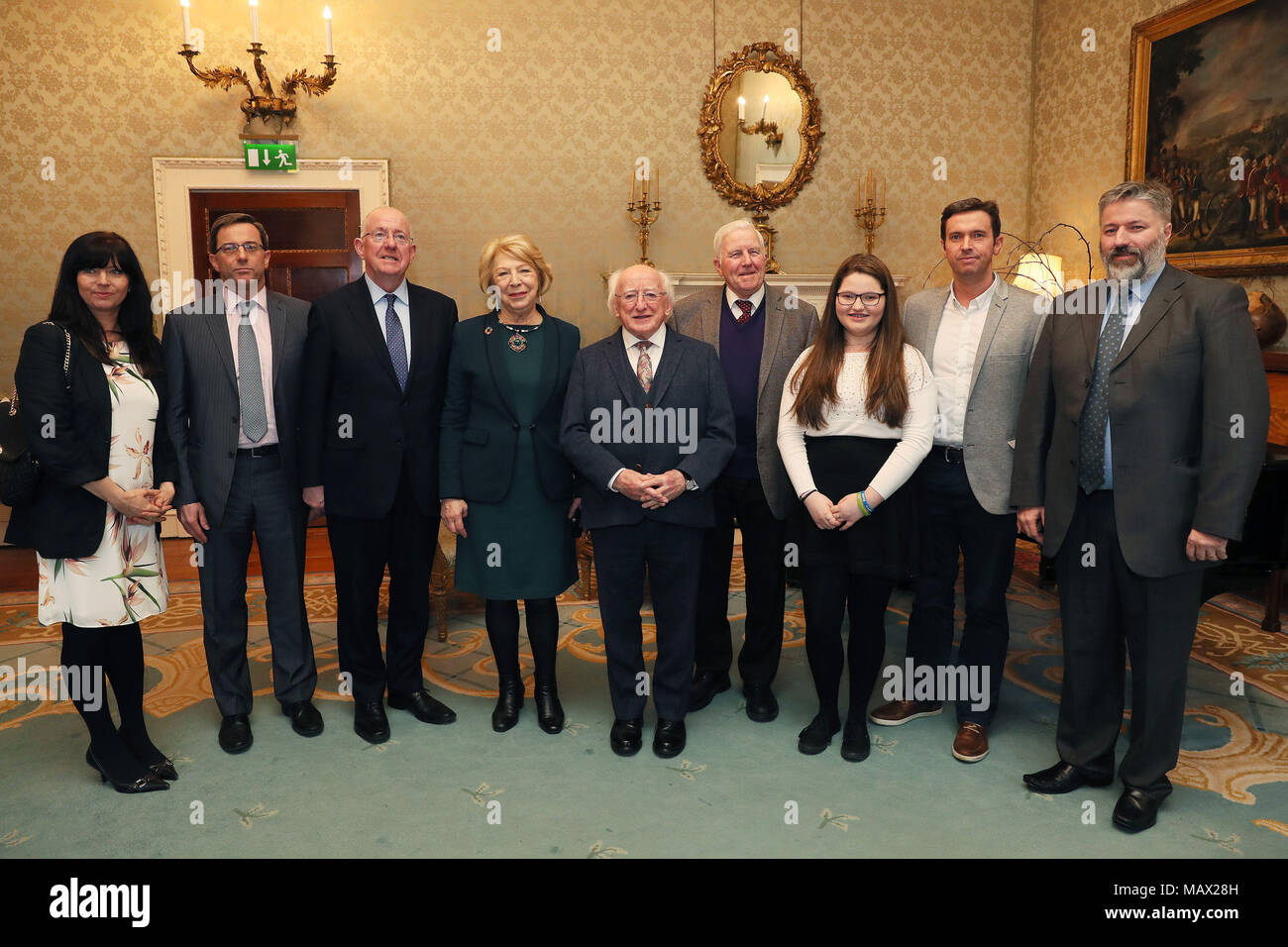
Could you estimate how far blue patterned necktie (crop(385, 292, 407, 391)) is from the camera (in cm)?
303

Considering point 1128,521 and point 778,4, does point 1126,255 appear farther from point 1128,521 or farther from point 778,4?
point 778,4

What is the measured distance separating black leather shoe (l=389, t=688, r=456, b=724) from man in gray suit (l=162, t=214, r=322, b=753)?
0.91 feet

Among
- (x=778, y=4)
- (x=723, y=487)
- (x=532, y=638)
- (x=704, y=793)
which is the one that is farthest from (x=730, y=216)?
(x=704, y=793)

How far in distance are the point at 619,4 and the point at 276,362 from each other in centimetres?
438

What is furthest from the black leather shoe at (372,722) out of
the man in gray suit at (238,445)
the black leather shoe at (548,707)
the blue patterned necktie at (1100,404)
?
the blue patterned necktie at (1100,404)

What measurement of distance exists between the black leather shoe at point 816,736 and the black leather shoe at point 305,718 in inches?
64.1

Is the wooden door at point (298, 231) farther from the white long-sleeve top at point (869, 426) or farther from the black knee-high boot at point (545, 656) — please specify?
the white long-sleeve top at point (869, 426)

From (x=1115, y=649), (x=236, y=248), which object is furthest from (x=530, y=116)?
(x=1115, y=649)

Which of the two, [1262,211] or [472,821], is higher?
[1262,211]

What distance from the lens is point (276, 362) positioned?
2982mm

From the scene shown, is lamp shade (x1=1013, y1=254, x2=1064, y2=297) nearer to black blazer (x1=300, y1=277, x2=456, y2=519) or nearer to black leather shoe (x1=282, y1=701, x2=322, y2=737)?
black blazer (x1=300, y1=277, x2=456, y2=519)

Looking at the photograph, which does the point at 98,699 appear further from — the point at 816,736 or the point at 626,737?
the point at 816,736

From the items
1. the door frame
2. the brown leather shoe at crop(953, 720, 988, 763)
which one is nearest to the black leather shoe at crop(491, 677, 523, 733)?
the brown leather shoe at crop(953, 720, 988, 763)

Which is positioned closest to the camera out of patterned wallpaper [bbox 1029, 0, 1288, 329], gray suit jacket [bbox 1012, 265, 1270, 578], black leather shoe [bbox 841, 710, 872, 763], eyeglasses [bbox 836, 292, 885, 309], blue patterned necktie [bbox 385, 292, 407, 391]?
gray suit jacket [bbox 1012, 265, 1270, 578]
